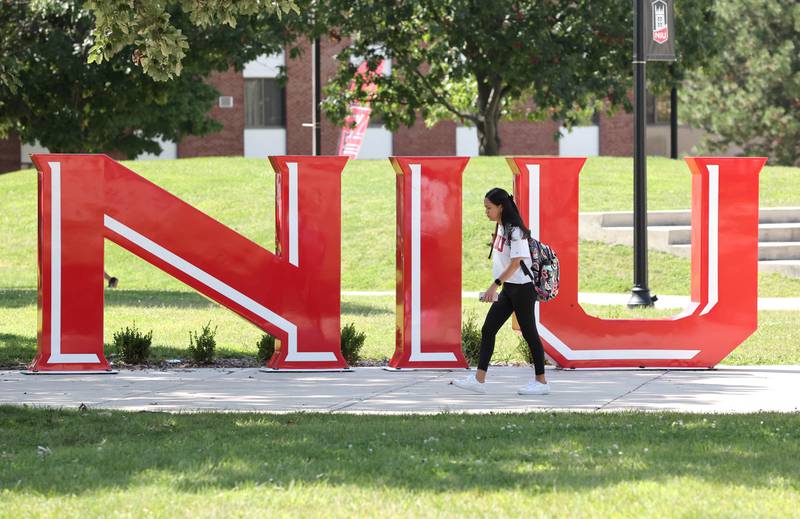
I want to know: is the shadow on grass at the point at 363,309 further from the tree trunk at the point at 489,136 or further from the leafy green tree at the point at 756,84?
the leafy green tree at the point at 756,84

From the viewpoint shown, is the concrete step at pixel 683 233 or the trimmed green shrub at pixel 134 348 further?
the concrete step at pixel 683 233

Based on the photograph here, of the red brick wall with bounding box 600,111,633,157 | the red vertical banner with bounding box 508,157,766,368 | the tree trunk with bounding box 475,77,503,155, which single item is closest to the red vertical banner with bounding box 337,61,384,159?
the tree trunk with bounding box 475,77,503,155

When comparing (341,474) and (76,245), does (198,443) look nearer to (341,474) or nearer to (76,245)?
(341,474)

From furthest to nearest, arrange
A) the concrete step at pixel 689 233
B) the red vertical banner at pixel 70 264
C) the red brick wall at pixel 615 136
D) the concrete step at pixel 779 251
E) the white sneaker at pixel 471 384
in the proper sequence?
the red brick wall at pixel 615 136
the concrete step at pixel 689 233
the concrete step at pixel 779 251
the red vertical banner at pixel 70 264
the white sneaker at pixel 471 384

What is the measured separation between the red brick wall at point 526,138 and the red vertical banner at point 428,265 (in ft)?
121

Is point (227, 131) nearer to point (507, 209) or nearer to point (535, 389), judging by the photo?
point (507, 209)

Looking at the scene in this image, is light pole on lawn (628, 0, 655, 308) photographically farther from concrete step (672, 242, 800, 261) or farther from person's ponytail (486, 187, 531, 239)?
person's ponytail (486, 187, 531, 239)

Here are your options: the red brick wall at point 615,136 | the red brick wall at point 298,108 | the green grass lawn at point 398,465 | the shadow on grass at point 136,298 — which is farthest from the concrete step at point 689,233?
the red brick wall at point 615,136

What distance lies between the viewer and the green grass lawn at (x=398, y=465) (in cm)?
651

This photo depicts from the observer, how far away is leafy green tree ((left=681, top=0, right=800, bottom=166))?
Result: 137 ft

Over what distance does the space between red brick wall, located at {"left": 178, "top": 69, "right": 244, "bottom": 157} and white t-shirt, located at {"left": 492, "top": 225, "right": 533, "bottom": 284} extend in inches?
1492

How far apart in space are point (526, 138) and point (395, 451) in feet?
139

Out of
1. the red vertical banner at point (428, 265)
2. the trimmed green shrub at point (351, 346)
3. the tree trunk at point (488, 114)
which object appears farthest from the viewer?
the tree trunk at point (488, 114)

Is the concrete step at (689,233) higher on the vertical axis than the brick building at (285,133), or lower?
lower
